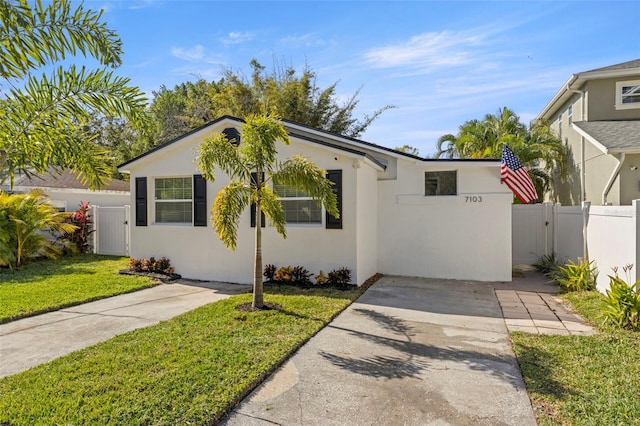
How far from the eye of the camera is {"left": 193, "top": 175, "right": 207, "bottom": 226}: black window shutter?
9023mm

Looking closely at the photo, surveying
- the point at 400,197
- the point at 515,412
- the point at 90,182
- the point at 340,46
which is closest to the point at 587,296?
the point at 400,197

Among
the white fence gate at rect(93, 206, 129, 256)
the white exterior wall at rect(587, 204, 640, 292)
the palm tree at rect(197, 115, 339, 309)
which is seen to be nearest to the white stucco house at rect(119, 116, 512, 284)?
the white exterior wall at rect(587, 204, 640, 292)

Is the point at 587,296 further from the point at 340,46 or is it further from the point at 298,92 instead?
the point at 298,92

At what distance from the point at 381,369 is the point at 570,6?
9.02 meters

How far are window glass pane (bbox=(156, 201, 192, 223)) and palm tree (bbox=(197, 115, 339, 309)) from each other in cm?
359

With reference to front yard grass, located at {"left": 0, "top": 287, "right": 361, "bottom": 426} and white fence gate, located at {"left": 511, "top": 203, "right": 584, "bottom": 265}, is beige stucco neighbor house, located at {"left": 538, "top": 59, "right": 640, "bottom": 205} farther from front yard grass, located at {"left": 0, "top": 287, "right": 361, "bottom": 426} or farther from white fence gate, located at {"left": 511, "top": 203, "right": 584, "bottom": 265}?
front yard grass, located at {"left": 0, "top": 287, "right": 361, "bottom": 426}

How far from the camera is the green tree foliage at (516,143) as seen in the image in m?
13.4

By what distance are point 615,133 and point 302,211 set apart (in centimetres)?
985

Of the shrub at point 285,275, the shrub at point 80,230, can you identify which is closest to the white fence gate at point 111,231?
the shrub at point 80,230

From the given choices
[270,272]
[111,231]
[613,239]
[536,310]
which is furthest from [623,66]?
[111,231]

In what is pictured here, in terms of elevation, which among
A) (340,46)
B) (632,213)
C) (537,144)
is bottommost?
(632,213)

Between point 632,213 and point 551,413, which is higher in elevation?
point 632,213

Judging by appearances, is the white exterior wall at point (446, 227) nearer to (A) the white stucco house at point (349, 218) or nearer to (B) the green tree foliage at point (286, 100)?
(A) the white stucco house at point (349, 218)

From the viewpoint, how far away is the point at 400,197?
949 cm
